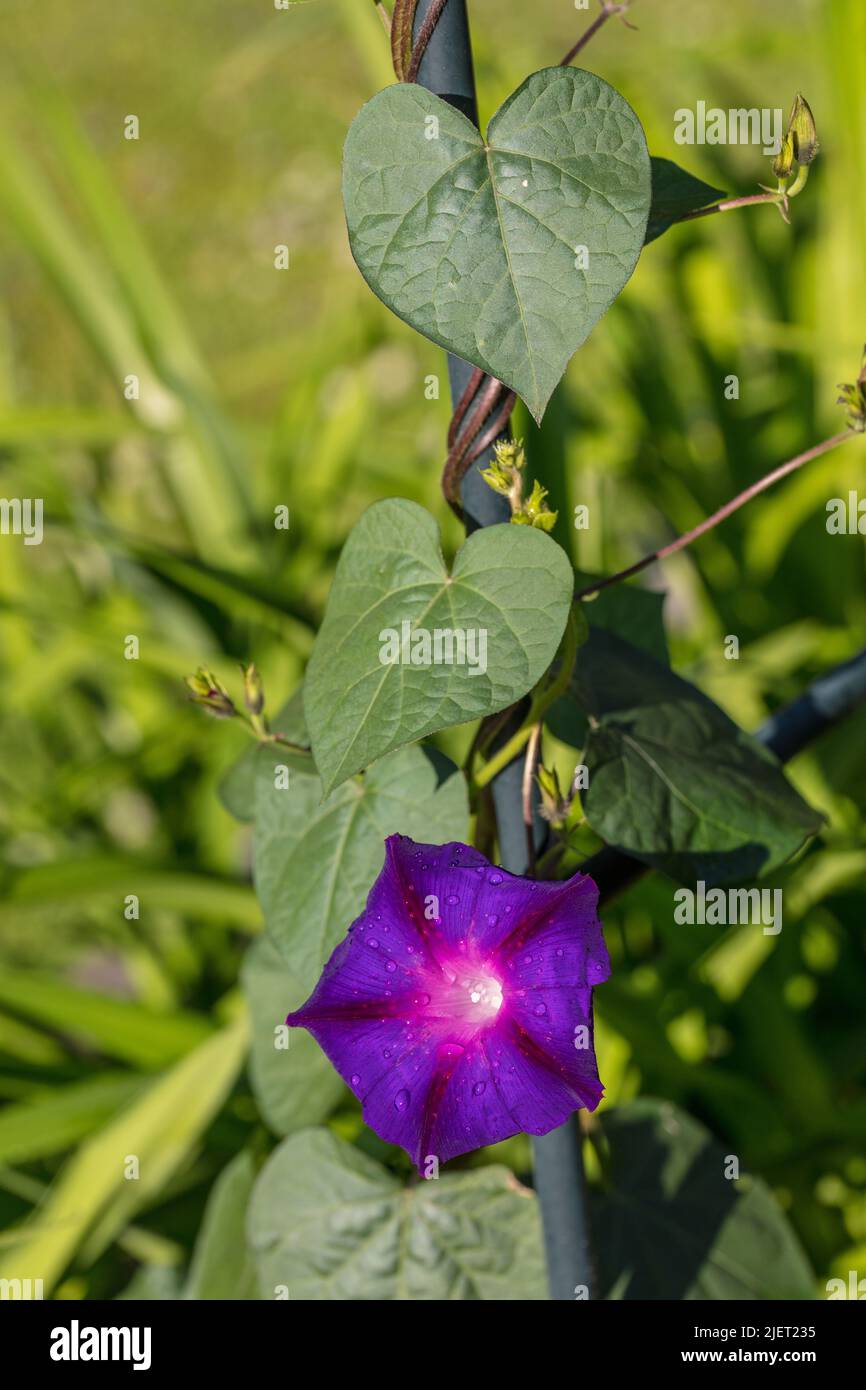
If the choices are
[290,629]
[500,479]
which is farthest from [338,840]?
[290,629]

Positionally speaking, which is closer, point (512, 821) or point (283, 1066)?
point (512, 821)

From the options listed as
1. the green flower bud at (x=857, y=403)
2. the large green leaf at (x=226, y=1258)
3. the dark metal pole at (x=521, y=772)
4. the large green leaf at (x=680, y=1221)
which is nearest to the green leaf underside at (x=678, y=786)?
the dark metal pole at (x=521, y=772)

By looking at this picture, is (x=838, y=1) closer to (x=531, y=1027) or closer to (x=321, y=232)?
(x=531, y=1027)

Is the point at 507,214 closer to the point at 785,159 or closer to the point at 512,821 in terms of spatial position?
the point at 785,159

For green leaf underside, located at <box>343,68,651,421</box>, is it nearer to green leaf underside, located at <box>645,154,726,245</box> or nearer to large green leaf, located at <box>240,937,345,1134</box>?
green leaf underside, located at <box>645,154,726,245</box>

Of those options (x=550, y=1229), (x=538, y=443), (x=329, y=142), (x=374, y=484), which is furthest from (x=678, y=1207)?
(x=329, y=142)

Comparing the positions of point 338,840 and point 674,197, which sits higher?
point 674,197
